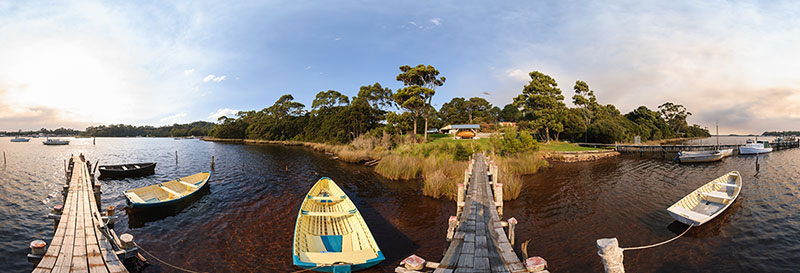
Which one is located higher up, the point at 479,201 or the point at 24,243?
the point at 479,201

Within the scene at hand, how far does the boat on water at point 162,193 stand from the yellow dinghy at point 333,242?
24.4ft

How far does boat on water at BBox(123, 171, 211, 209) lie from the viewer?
1226 centimetres

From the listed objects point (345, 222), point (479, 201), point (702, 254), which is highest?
point (479, 201)

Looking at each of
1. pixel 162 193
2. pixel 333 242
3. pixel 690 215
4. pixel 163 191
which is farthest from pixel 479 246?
pixel 163 191

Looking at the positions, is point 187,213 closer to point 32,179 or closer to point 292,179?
point 292,179

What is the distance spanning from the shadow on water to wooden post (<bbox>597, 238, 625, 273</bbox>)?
49.3ft

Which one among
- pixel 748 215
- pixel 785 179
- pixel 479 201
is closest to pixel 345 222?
pixel 479 201

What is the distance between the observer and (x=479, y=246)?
5652 mm

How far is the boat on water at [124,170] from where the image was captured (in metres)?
21.7

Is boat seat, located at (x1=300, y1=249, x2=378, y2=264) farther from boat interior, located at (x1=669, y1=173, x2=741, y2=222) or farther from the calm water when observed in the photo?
boat interior, located at (x1=669, y1=173, x2=741, y2=222)

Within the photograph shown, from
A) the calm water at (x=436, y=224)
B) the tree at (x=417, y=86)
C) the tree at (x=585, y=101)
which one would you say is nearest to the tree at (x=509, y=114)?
the tree at (x=585, y=101)

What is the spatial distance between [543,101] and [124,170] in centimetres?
4860

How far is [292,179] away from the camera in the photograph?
835 inches

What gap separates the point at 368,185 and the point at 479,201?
10.3 m
